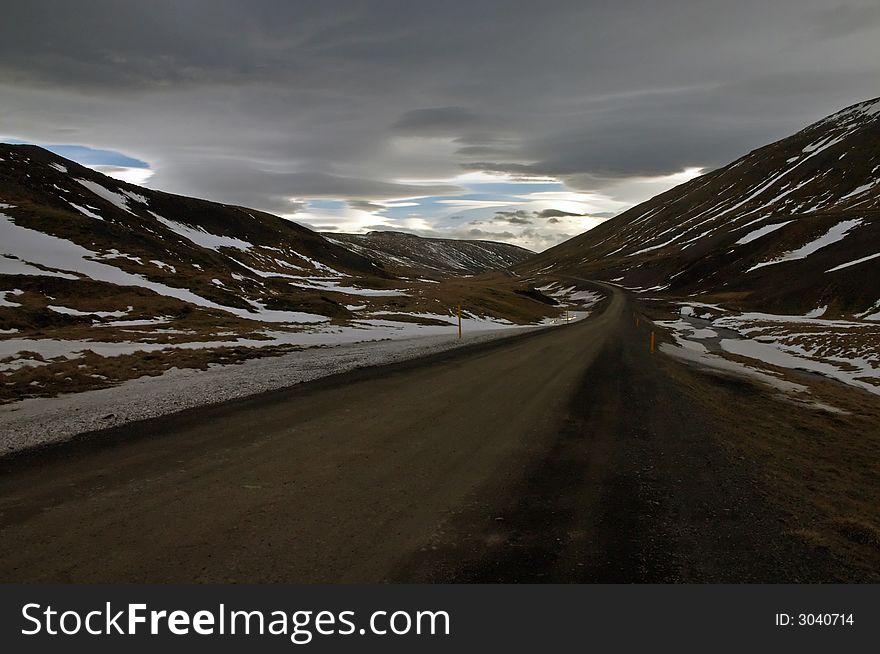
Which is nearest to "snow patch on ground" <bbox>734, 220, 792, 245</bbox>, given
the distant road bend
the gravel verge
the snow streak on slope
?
the snow streak on slope

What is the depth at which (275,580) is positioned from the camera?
16.0 ft

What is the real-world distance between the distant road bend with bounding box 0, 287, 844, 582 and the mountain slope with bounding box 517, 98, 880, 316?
6123 cm

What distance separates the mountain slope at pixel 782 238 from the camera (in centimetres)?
6500

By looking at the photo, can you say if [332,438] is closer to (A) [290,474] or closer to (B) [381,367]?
(A) [290,474]

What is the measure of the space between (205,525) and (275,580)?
65.5 inches

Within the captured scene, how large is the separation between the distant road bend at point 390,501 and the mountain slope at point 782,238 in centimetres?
6123

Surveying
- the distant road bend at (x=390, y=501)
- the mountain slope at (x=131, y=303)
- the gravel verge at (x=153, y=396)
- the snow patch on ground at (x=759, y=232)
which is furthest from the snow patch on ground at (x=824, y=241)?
the distant road bend at (x=390, y=501)

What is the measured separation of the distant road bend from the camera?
205 inches

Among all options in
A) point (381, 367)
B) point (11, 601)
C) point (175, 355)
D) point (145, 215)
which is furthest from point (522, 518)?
point (145, 215)

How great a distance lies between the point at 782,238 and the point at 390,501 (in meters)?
110

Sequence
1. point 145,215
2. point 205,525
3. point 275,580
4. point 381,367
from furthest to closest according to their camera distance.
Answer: point 145,215, point 381,367, point 205,525, point 275,580

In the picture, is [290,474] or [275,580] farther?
[290,474]

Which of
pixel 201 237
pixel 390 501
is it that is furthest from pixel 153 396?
pixel 201 237

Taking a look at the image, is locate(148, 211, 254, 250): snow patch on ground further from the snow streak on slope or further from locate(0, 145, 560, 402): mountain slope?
the snow streak on slope
